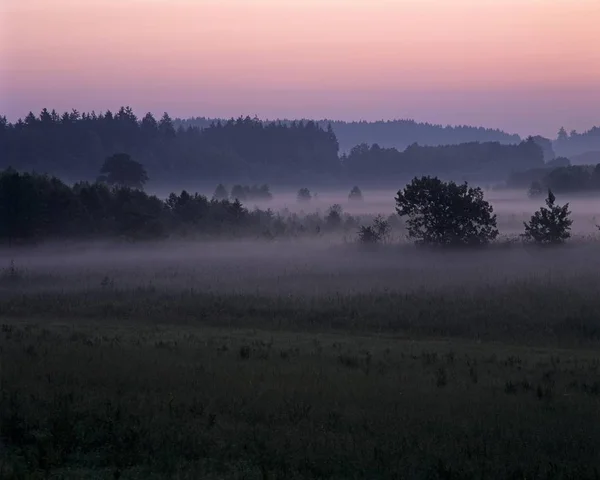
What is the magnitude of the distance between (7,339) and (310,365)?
7616mm

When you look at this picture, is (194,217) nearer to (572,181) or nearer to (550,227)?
(550,227)

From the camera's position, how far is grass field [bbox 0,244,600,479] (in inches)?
364

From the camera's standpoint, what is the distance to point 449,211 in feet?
168

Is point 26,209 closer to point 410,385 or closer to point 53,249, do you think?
point 53,249

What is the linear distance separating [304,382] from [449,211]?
3947 cm

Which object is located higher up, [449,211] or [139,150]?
[139,150]

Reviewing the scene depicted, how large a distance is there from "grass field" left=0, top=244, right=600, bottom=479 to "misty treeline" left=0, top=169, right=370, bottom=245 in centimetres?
2986

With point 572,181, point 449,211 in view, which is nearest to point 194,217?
point 449,211

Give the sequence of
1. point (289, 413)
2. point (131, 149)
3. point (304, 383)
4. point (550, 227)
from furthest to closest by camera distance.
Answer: point (131, 149) < point (550, 227) < point (304, 383) < point (289, 413)

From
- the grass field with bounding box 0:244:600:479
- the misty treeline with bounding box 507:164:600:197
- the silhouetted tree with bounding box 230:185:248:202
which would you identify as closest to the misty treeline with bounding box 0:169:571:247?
the grass field with bounding box 0:244:600:479

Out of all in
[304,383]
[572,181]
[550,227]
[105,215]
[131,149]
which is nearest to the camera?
[304,383]

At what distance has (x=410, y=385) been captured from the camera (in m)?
13.5

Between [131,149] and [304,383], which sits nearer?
[304,383]

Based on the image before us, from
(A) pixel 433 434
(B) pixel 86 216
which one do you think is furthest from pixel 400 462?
(B) pixel 86 216
